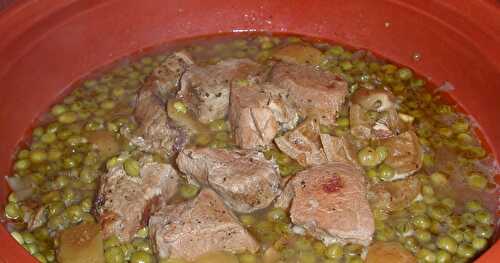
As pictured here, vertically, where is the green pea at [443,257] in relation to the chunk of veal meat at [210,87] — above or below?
below

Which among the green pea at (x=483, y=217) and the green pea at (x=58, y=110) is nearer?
the green pea at (x=483, y=217)

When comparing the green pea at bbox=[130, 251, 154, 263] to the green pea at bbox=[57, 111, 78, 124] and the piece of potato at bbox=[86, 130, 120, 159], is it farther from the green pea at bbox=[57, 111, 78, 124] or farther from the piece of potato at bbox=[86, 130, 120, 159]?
the green pea at bbox=[57, 111, 78, 124]

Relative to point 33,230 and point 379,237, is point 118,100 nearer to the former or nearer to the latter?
point 33,230

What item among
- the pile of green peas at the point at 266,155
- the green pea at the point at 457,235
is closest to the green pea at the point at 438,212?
the pile of green peas at the point at 266,155

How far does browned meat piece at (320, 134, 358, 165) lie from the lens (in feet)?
13.2

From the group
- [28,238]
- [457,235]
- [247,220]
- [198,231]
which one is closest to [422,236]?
[457,235]

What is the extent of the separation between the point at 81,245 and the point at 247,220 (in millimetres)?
1017

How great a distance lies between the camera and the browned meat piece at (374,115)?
4250 millimetres

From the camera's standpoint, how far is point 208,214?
363cm

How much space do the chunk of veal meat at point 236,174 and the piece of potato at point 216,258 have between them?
36 cm

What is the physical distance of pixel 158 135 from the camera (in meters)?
4.21

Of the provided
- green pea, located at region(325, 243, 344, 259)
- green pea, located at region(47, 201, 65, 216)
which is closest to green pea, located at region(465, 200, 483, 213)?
green pea, located at region(325, 243, 344, 259)

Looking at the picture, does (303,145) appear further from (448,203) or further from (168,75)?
(168,75)

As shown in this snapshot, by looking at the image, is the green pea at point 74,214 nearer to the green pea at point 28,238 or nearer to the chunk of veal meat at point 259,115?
the green pea at point 28,238
